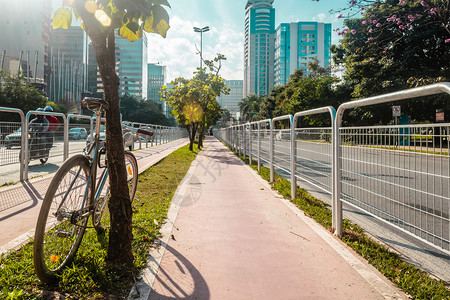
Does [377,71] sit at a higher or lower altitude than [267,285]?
higher

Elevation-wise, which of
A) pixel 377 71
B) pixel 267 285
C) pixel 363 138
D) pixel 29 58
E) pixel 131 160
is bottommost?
pixel 267 285

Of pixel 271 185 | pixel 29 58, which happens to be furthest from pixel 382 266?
pixel 29 58

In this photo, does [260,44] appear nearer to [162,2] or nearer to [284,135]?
[284,135]

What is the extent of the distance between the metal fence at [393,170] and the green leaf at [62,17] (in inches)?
106

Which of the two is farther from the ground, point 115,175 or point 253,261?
point 115,175

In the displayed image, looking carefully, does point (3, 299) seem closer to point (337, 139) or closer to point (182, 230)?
point (182, 230)

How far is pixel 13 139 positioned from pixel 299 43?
159m

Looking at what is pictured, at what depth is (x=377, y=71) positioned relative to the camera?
24.9 metres

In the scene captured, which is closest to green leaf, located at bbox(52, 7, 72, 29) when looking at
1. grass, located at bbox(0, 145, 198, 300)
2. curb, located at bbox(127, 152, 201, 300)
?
grass, located at bbox(0, 145, 198, 300)

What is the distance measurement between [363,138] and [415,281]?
52.5 inches

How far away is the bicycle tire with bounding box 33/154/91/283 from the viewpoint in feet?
7.17

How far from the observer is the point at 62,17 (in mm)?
2332

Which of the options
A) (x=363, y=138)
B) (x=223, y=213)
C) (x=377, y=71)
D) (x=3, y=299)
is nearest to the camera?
(x=3, y=299)

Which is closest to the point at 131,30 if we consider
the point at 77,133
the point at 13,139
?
the point at 13,139
